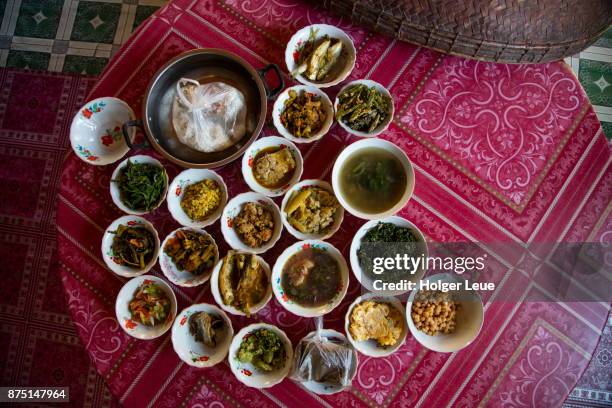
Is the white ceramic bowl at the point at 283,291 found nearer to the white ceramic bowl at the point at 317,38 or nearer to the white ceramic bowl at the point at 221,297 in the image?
the white ceramic bowl at the point at 221,297

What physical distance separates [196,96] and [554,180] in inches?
65.7

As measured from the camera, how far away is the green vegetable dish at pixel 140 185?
6.44 ft

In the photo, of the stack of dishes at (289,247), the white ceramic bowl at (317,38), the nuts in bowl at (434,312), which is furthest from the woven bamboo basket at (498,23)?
the nuts in bowl at (434,312)

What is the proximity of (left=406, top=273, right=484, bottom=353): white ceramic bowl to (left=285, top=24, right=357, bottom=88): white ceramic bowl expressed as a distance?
102 cm

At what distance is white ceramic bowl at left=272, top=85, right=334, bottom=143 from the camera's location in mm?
1999

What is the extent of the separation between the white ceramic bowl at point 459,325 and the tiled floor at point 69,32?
2783 mm

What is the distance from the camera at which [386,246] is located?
1.94m

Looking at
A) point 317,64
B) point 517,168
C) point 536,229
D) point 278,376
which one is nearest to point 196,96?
point 317,64

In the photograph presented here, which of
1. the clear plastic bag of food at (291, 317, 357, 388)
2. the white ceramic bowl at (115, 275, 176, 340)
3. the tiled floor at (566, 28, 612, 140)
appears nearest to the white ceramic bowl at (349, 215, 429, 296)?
the clear plastic bag of food at (291, 317, 357, 388)

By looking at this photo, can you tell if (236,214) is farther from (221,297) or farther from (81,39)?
(81,39)

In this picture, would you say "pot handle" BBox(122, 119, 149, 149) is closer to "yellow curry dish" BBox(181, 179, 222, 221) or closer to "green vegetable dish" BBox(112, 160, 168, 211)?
"green vegetable dish" BBox(112, 160, 168, 211)

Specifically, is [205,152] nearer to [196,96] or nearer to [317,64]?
[196,96]

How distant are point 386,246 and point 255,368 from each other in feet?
2.52

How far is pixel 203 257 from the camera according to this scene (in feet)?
6.35
